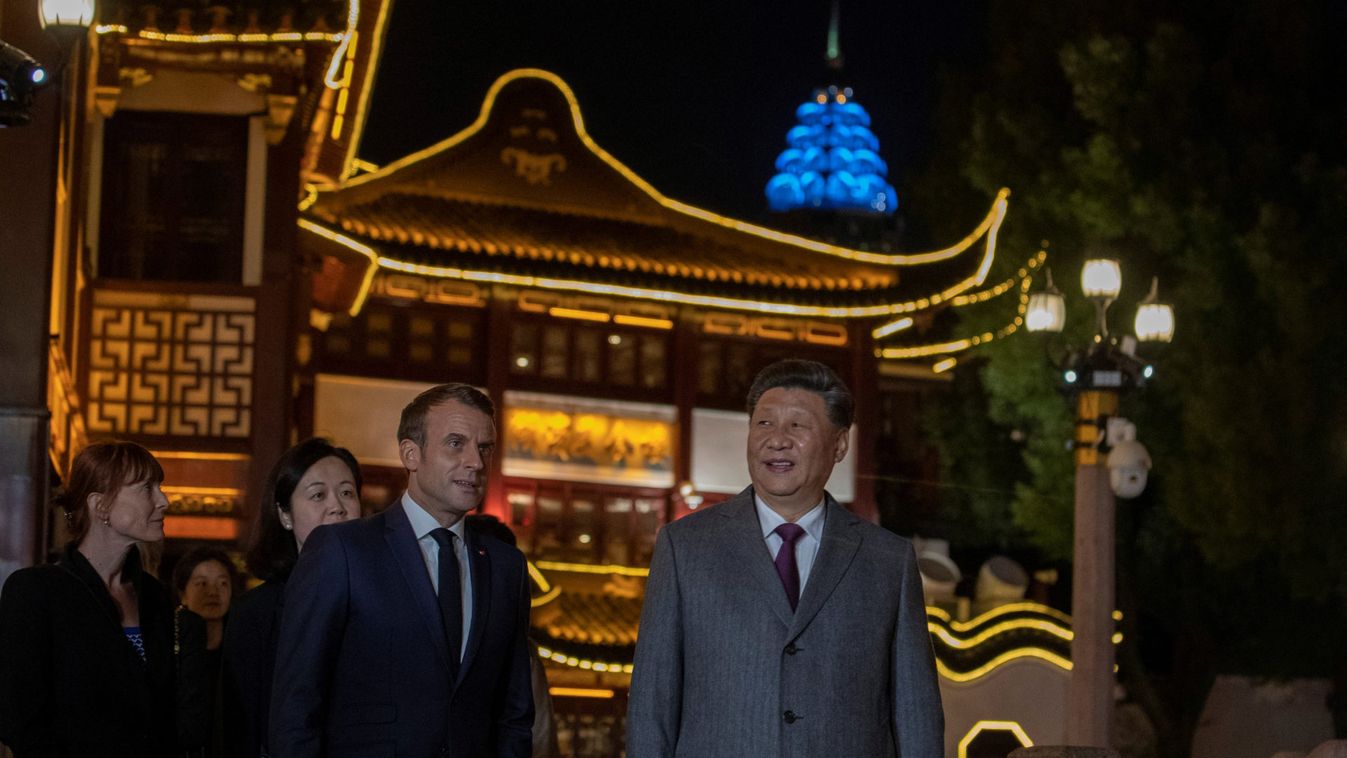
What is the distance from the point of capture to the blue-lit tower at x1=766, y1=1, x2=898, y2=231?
172 ft

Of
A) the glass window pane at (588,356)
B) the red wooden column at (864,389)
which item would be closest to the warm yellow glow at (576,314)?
the glass window pane at (588,356)

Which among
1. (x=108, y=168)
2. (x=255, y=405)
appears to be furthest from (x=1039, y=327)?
(x=108, y=168)

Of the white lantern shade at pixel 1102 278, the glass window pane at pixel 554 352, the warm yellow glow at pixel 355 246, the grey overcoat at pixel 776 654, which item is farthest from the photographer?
the glass window pane at pixel 554 352

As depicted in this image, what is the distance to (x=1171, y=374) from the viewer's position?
2405 centimetres

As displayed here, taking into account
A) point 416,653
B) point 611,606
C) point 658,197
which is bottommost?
point 611,606

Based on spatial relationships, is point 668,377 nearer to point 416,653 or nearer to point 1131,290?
point 1131,290

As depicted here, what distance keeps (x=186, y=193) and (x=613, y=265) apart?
364 inches

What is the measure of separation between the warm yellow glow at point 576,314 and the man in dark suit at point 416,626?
19.6m

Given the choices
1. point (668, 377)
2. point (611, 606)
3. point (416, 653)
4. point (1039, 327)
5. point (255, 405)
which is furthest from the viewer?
point (668, 377)

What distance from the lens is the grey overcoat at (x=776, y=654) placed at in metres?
4.83

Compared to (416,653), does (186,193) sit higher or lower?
higher

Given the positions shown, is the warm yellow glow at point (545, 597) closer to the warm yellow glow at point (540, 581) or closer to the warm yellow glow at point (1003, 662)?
the warm yellow glow at point (540, 581)

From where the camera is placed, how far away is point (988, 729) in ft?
77.8

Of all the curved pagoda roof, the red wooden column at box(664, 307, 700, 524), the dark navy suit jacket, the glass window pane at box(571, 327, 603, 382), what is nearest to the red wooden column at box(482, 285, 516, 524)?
the curved pagoda roof
